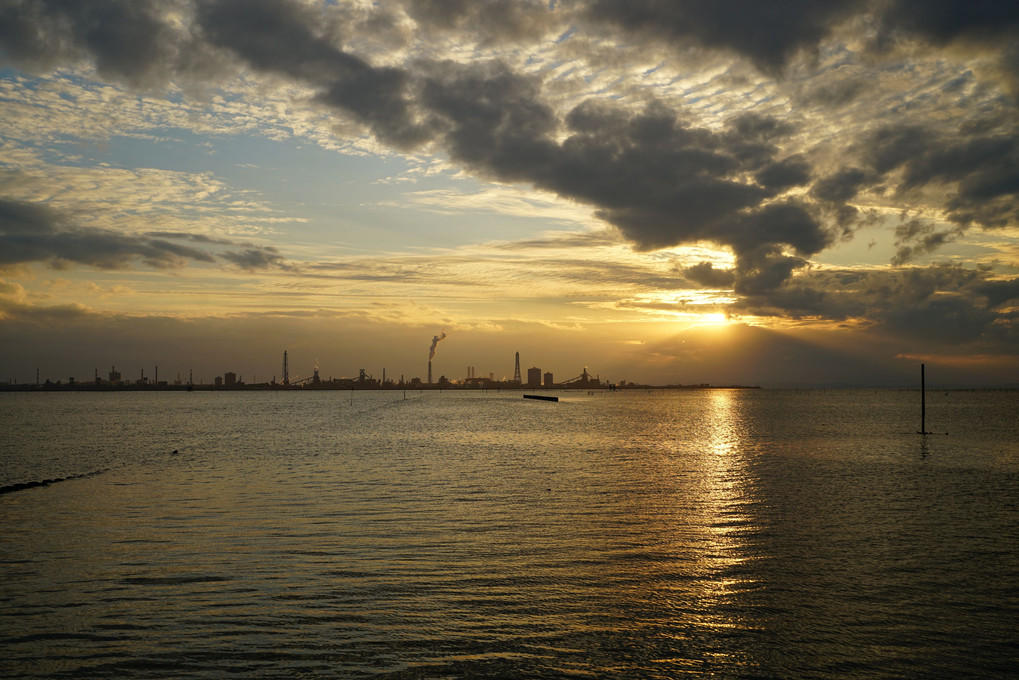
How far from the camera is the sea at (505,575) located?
45.1 ft

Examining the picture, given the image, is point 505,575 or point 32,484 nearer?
point 505,575

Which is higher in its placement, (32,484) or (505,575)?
(505,575)

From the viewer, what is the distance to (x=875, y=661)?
541 inches

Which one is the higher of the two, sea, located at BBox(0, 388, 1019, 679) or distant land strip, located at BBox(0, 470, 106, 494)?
sea, located at BBox(0, 388, 1019, 679)

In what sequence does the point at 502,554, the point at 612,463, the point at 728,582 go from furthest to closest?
the point at 612,463
the point at 502,554
the point at 728,582

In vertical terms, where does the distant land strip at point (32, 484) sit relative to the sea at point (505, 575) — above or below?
below

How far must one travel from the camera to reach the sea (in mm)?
13758

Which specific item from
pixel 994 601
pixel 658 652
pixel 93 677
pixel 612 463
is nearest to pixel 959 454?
pixel 612 463

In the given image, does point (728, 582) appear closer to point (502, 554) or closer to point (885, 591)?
point (885, 591)

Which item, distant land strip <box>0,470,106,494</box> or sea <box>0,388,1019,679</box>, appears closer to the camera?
sea <box>0,388,1019,679</box>

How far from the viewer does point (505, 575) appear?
770 inches

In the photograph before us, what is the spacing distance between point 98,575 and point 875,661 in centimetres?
2030

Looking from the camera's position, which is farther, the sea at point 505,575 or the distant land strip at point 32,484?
the distant land strip at point 32,484

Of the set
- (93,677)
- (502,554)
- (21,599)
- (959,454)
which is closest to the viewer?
(93,677)
